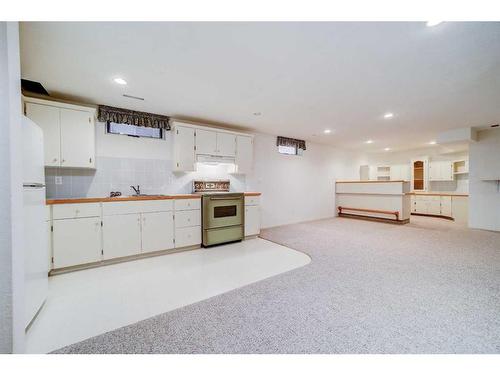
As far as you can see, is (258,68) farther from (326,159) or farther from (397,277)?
(326,159)

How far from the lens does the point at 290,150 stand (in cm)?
585

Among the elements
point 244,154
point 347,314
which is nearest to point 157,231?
point 244,154

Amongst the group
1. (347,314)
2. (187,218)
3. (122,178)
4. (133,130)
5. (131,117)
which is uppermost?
(131,117)

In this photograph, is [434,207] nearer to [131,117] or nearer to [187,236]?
[187,236]

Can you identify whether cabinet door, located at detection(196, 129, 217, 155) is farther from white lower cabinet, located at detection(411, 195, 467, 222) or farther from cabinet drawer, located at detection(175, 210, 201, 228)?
white lower cabinet, located at detection(411, 195, 467, 222)

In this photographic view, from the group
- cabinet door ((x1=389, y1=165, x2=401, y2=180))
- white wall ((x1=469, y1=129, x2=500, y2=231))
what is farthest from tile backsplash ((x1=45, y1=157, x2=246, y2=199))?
cabinet door ((x1=389, y1=165, x2=401, y2=180))

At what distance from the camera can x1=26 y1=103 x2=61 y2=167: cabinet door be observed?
2.62 metres

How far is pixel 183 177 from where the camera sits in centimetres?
403

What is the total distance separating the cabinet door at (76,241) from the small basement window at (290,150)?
4333 mm

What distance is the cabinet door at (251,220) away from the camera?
4.09m

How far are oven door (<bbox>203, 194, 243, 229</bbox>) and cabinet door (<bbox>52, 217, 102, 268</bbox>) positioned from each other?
4.98ft

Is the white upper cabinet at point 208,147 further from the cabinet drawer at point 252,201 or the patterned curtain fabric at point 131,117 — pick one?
the cabinet drawer at point 252,201

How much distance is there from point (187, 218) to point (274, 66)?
8.39ft

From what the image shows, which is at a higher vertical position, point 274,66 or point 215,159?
point 274,66
